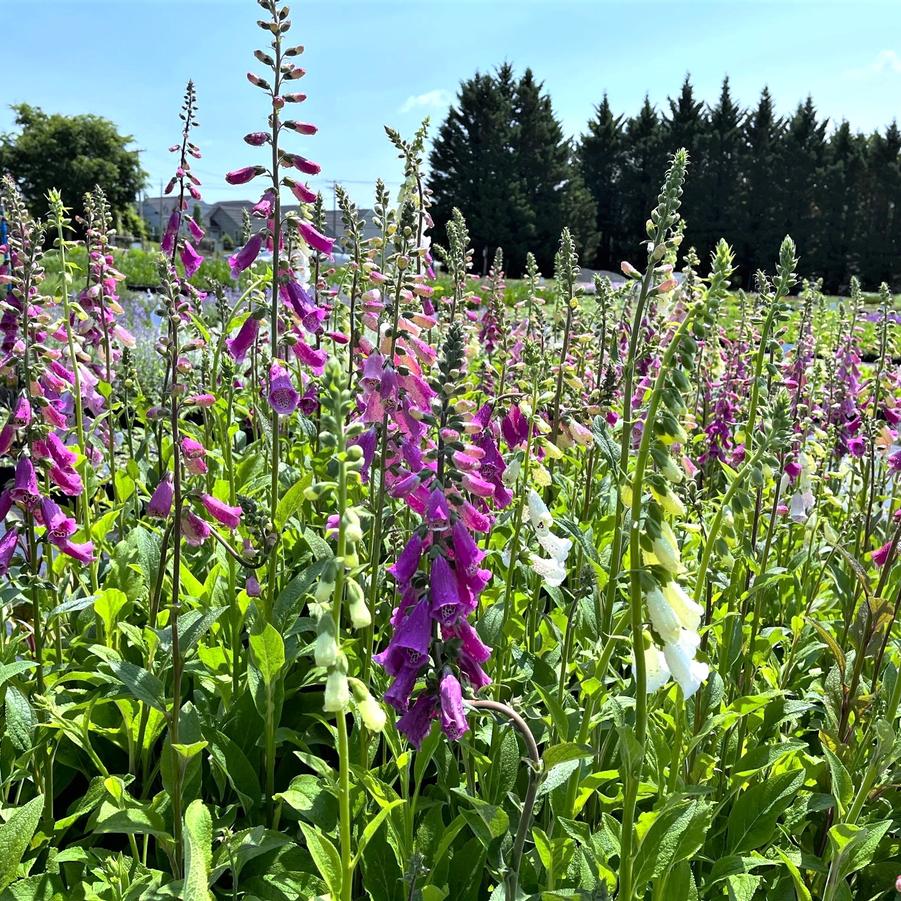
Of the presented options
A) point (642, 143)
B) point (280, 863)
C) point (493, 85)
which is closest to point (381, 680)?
point (280, 863)

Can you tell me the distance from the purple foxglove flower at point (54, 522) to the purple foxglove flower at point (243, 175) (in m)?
1.39

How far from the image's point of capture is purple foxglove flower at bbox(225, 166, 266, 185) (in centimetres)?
297

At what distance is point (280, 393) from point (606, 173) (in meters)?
74.2

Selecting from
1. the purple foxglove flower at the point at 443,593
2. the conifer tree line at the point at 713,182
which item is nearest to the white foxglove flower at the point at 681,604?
the purple foxglove flower at the point at 443,593

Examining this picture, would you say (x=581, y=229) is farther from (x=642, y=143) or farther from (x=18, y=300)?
(x=18, y=300)

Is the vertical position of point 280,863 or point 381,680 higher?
point 381,680

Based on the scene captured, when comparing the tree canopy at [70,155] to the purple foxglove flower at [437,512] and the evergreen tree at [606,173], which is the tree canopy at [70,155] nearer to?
the evergreen tree at [606,173]

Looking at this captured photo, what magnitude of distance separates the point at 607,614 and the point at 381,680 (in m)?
0.96

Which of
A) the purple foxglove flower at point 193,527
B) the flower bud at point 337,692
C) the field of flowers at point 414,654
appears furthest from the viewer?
the purple foxglove flower at point 193,527

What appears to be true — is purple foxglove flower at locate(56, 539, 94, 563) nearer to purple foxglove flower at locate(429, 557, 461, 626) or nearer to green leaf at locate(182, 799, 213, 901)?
green leaf at locate(182, 799, 213, 901)

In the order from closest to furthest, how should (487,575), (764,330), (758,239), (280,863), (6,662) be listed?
(487,575) < (280,863) < (6,662) < (764,330) < (758,239)

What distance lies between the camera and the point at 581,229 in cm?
6109

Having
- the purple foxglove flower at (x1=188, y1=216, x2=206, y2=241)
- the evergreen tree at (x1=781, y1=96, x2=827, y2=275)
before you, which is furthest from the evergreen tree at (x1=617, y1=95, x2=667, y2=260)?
the purple foxglove flower at (x1=188, y1=216, x2=206, y2=241)

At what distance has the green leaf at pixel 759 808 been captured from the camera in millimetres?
2658
